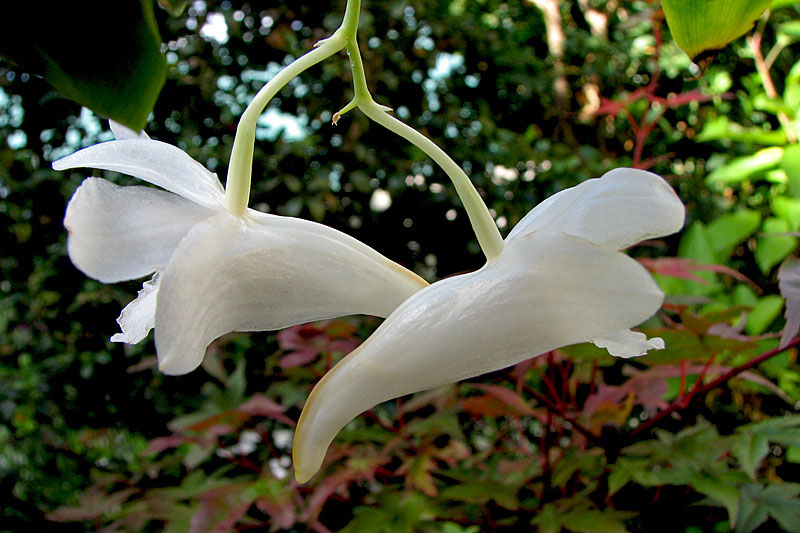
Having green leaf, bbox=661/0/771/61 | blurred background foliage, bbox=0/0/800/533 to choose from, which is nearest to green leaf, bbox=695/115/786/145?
blurred background foliage, bbox=0/0/800/533

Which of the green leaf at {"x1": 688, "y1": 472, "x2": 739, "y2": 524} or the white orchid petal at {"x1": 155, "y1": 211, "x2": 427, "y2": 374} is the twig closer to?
the green leaf at {"x1": 688, "y1": 472, "x2": 739, "y2": 524}

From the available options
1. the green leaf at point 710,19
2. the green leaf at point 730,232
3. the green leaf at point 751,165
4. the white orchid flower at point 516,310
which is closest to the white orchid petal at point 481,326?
the white orchid flower at point 516,310

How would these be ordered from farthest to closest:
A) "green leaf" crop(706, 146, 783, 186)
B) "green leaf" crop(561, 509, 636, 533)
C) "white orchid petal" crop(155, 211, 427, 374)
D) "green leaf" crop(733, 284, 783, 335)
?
"green leaf" crop(706, 146, 783, 186) → "green leaf" crop(733, 284, 783, 335) → "green leaf" crop(561, 509, 636, 533) → "white orchid petal" crop(155, 211, 427, 374)

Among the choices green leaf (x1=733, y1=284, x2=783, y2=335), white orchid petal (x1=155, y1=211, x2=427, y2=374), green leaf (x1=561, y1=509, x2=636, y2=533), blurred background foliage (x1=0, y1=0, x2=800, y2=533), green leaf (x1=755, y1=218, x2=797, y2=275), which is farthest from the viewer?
green leaf (x1=755, y1=218, x2=797, y2=275)

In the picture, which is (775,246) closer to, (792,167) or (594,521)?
(792,167)

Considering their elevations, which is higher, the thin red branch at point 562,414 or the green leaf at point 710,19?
the green leaf at point 710,19

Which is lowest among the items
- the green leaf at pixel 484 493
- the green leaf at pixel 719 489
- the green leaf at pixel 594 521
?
the green leaf at pixel 484 493

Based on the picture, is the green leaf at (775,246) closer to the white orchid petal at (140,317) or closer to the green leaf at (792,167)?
the green leaf at (792,167)

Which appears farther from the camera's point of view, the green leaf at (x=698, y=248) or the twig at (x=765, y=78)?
the twig at (x=765, y=78)
